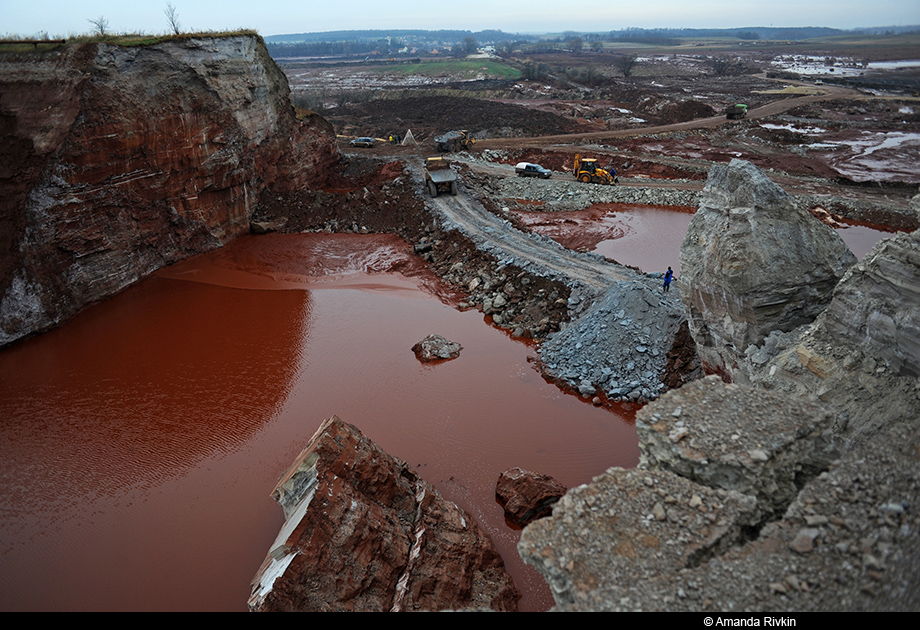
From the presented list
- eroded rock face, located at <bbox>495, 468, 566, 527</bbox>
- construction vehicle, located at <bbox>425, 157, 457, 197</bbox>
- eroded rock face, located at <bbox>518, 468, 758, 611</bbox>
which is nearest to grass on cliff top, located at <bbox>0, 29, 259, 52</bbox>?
construction vehicle, located at <bbox>425, 157, 457, 197</bbox>

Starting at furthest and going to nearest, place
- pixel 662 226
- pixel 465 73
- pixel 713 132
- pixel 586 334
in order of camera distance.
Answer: pixel 465 73, pixel 713 132, pixel 662 226, pixel 586 334

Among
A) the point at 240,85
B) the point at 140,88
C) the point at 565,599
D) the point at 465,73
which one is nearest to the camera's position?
the point at 565,599

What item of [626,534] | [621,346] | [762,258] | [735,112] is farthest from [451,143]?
[626,534]

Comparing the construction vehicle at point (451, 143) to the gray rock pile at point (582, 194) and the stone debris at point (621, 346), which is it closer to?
the gray rock pile at point (582, 194)

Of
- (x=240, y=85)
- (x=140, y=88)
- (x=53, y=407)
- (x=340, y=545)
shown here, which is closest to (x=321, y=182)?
(x=240, y=85)

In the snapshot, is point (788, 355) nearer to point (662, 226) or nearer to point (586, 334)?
point (586, 334)

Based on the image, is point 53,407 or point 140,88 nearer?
point 53,407
